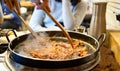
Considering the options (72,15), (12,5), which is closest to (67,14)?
(72,15)

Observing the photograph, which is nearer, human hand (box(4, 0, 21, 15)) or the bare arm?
human hand (box(4, 0, 21, 15))

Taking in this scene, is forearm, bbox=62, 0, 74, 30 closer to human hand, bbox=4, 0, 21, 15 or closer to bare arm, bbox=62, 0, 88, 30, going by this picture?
bare arm, bbox=62, 0, 88, 30

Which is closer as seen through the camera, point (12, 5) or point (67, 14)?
point (12, 5)

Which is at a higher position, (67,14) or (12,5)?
(12,5)

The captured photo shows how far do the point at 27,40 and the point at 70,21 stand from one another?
99cm

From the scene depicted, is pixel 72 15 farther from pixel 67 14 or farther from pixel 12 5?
pixel 12 5

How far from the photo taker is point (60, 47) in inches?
47.7

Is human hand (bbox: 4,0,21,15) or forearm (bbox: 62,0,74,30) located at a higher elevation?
human hand (bbox: 4,0,21,15)

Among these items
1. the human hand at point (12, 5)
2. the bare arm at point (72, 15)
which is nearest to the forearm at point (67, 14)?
the bare arm at point (72, 15)

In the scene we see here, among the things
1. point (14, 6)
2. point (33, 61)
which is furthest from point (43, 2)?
point (33, 61)

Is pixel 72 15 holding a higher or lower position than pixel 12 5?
lower

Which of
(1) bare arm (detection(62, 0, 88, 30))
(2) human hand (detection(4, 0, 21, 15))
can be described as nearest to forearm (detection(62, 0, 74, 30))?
(1) bare arm (detection(62, 0, 88, 30))

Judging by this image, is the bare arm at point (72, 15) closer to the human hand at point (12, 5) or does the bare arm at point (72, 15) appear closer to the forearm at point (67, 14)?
the forearm at point (67, 14)

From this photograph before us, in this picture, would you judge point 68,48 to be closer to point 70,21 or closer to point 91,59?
point 91,59
